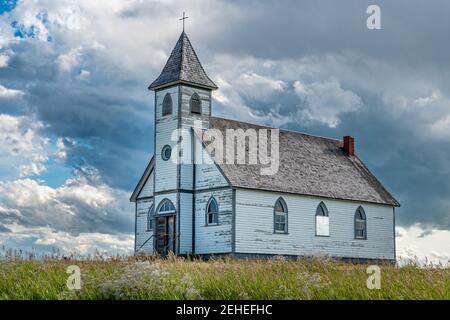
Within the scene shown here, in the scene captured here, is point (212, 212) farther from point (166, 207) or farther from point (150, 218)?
point (150, 218)

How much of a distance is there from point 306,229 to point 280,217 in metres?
2.36

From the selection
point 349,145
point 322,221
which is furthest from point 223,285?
point 349,145

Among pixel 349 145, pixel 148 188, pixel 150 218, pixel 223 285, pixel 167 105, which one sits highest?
pixel 167 105

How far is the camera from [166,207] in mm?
41500

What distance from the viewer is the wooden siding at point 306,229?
39.2 metres

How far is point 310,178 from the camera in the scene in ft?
148

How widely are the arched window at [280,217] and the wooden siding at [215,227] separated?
11.1 ft

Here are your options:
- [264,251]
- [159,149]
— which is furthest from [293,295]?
[159,149]

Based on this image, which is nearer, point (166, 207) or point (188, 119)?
point (188, 119)

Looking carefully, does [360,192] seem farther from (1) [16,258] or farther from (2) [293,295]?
(2) [293,295]

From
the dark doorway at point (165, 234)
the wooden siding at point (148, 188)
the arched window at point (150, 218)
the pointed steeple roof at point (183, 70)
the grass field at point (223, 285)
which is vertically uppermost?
the pointed steeple roof at point (183, 70)

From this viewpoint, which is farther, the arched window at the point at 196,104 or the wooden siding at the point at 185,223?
the arched window at the point at 196,104

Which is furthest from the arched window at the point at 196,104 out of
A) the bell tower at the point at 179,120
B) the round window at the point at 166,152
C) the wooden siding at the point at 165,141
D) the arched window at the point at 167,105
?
the round window at the point at 166,152

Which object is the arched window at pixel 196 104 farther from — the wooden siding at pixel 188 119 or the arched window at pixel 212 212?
the arched window at pixel 212 212
